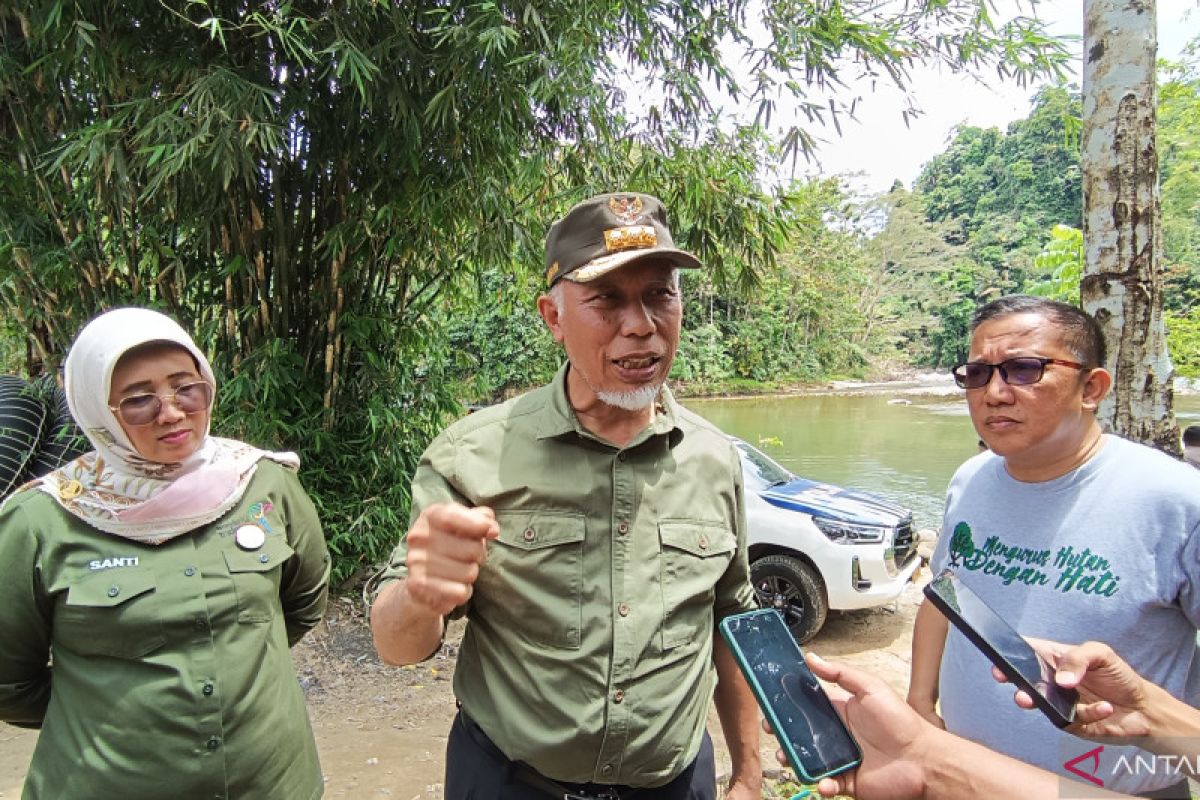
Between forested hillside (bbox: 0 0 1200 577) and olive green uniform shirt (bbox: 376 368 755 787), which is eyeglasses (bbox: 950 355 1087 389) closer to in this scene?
olive green uniform shirt (bbox: 376 368 755 787)

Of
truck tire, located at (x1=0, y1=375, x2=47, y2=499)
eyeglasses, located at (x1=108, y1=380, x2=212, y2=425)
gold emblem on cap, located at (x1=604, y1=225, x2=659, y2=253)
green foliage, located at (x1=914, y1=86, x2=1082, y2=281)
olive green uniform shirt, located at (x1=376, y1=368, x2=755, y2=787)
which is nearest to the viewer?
olive green uniform shirt, located at (x1=376, y1=368, x2=755, y2=787)

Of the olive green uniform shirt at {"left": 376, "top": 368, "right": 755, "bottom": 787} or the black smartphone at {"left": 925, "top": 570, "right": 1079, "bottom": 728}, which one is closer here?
the black smartphone at {"left": 925, "top": 570, "right": 1079, "bottom": 728}

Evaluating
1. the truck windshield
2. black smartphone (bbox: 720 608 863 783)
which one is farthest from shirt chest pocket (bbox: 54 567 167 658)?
the truck windshield

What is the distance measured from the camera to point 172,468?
1.66 m

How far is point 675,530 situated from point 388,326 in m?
3.28

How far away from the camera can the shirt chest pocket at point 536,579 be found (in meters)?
1.42

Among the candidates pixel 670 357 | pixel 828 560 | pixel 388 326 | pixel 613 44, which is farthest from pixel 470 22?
pixel 828 560

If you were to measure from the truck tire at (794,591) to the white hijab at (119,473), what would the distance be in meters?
3.71

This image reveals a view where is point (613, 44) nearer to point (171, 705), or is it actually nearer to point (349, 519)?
point (349, 519)

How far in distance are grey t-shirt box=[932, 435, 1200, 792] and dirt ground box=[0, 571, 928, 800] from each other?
1801 mm

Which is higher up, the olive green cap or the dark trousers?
the olive green cap

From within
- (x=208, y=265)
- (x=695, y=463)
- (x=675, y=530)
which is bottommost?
(x=675, y=530)

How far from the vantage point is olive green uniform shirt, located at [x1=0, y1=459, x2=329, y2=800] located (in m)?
1.45

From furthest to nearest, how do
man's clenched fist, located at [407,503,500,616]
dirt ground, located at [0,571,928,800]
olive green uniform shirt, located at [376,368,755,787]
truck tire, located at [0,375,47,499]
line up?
1. truck tire, located at [0,375,47,499]
2. dirt ground, located at [0,571,928,800]
3. olive green uniform shirt, located at [376,368,755,787]
4. man's clenched fist, located at [407,503,500,616]
